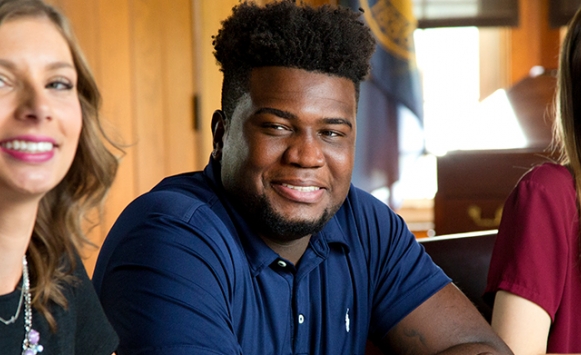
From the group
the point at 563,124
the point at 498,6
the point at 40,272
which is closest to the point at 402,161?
the point at 498,6

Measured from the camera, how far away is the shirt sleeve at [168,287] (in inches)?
51.4

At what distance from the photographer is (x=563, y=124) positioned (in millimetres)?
1781

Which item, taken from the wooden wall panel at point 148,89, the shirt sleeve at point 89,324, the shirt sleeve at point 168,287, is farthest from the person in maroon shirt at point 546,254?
the wooden wall panel at point 148,89

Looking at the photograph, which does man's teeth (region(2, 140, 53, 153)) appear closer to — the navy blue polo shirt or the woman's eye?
the woman's eye

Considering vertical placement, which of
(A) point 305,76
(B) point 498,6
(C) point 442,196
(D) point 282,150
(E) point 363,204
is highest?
(B) point 498,6

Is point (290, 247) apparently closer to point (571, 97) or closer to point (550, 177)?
point (550, 177)

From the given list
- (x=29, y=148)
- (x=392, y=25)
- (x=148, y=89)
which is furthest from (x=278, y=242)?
(x=392, y=25)

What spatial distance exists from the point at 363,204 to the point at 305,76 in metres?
0.37

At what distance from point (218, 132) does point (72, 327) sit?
2.23 feet

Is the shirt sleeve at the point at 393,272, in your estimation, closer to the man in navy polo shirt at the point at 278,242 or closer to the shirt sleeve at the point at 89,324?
the man in navy polo shirt at the point at 278,242

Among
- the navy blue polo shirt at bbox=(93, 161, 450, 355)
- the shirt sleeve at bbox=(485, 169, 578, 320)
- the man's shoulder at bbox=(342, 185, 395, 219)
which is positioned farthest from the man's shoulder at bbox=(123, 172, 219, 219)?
the shirt sleeve at bbox=(485, 169, 578, 320)

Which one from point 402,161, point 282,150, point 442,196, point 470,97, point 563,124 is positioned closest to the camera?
point 282,150

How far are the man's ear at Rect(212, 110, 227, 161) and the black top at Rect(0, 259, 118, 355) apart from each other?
0.56 m

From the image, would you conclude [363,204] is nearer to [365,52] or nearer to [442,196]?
[365,52]
